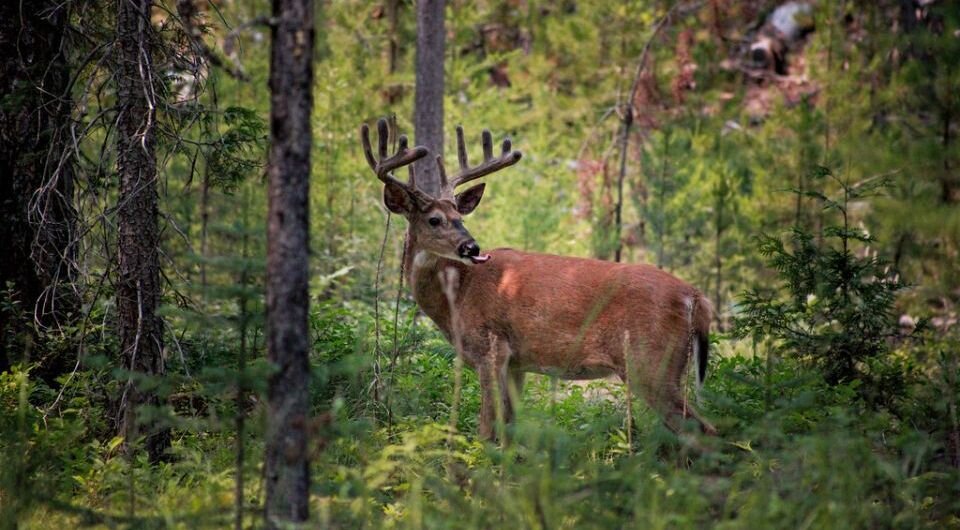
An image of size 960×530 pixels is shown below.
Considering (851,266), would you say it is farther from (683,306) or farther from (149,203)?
(149,203)

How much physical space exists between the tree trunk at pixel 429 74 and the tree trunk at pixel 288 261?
673cm

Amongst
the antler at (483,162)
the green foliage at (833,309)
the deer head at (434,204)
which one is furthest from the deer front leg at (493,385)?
the green foliage at (833,309)

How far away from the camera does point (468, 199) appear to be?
7.96m

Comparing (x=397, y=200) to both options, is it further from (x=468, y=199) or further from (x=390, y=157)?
(x=468, y=199)

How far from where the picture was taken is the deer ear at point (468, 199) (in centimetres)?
786

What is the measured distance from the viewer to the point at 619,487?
4.01 m

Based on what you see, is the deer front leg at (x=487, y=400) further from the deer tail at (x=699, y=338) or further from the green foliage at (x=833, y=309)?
the green foliage at (x=833, y=309)

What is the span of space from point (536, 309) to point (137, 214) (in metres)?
2.70

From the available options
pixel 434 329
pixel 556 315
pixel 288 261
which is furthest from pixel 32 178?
pixel 434 329

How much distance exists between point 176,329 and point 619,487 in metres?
4.19

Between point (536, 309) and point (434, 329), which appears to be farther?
point (434, 329)

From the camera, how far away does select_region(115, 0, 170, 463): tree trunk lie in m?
5.57

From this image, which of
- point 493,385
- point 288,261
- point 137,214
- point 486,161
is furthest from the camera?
point 486,161

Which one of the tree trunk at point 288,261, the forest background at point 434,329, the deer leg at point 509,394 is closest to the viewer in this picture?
the tree trunk at point 288,261
